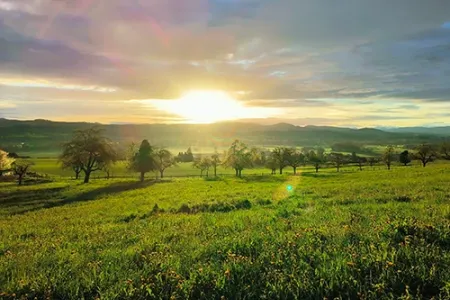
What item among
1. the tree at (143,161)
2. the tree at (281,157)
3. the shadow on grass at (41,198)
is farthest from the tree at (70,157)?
the tree at (281,157)

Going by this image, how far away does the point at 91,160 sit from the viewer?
231 feet

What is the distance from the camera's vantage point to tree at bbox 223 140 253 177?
97062 millimetres

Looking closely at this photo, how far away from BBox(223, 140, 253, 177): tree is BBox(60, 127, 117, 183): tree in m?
38.8

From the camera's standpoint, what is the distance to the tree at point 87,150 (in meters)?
67.5

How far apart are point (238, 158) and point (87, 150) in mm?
44903

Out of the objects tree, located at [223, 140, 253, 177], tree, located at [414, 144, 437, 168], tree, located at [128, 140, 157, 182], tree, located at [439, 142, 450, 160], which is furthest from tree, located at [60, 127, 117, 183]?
tree, located at [439, 142, 450, 160]

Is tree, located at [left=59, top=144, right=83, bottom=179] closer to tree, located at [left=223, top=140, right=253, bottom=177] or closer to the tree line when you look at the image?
the tree line

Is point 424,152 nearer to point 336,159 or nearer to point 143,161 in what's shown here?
point 336,159

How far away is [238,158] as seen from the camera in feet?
320

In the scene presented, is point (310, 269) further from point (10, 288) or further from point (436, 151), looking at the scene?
point (436, 151)

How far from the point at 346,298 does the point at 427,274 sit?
1420 mm

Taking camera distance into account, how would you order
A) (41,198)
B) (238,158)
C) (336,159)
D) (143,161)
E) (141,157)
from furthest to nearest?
1. (336,159)
2. (238,158)
3. (141,157)
4. (143,161)
5. (41,198)

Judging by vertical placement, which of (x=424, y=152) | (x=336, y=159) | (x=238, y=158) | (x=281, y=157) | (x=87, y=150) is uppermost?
(x=87, y=150)

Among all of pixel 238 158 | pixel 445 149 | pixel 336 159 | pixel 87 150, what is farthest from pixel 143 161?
pixel 445 149
